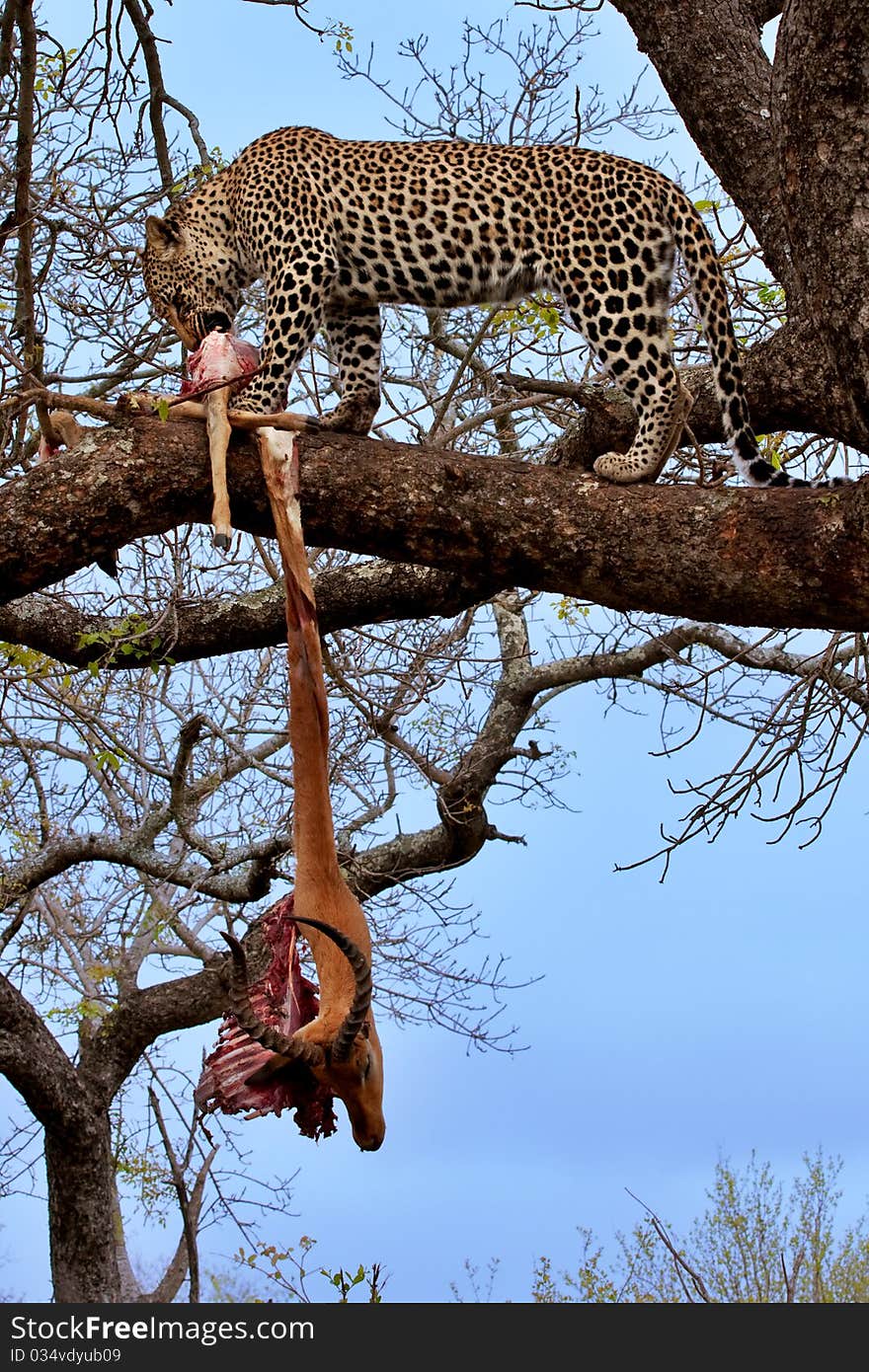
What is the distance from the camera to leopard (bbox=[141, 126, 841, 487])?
5570 mm

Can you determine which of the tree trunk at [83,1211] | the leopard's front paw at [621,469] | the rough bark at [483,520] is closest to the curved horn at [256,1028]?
the rough bark at [483,520]

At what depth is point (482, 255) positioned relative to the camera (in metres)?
5.80

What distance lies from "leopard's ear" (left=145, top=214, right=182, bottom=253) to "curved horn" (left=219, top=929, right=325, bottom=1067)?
397 cm

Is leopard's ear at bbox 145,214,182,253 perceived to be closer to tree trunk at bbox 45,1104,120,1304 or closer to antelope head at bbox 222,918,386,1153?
antelope head at bbox 222,918,386,1153

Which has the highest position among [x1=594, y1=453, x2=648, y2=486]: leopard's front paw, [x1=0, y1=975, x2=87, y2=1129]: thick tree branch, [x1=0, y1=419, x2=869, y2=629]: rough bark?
[x1=594, y1=453, x2=648, y2=486]: leopard's front paw

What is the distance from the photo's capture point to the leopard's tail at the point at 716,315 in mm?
5605

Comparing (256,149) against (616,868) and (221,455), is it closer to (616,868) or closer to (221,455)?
(221,455)

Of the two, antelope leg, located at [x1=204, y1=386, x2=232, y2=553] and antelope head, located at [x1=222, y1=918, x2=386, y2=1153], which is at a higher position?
antelope leg, located at [x1=204, y1=386, x2=232, y2=553]

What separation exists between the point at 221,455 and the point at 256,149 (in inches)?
85.2

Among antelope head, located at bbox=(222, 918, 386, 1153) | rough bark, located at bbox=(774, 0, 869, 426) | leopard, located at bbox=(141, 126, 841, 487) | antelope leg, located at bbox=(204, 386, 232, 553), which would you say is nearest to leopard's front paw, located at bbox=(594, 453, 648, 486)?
leopard, located at bbox=(141, 126, 841, 487)

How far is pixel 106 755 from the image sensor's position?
5934mm

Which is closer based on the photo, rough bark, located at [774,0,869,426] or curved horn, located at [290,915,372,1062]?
curved horn, located at [290,915,372,1062]

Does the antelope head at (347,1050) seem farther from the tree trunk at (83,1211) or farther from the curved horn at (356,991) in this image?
the tree trunk at (83,1211)

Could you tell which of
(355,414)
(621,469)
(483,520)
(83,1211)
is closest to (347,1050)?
(483,520)
